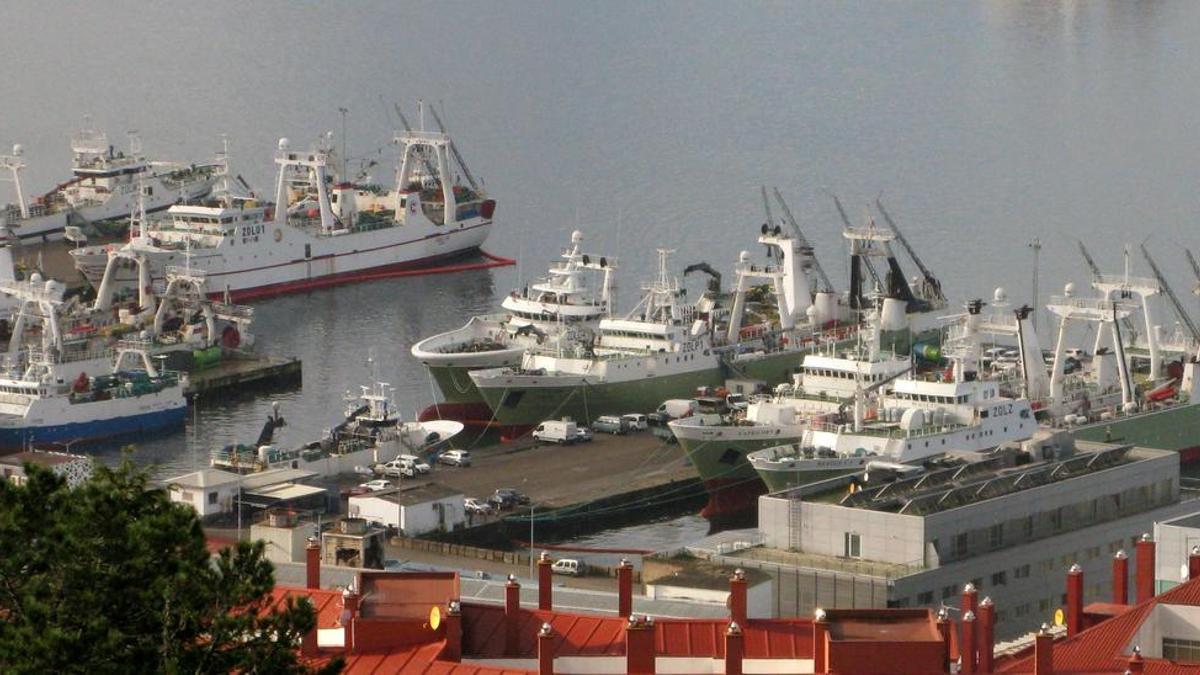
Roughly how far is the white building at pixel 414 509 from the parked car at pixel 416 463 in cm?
370

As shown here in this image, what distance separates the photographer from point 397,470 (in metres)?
50.2

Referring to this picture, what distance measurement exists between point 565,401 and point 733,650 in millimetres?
30440

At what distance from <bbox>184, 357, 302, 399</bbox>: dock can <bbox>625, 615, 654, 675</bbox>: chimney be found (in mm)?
35295

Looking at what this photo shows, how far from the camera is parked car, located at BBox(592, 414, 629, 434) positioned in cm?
5512

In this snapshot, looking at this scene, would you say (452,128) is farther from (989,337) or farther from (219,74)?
(989,337)

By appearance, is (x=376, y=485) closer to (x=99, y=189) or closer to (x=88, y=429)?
(x=88, y=429)

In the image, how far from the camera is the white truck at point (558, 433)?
2127 inches

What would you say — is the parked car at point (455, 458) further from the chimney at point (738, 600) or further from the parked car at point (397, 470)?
the chimney at point (738, 600)

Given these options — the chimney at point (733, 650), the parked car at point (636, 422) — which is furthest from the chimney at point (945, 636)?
the parked car at point (636, 422)

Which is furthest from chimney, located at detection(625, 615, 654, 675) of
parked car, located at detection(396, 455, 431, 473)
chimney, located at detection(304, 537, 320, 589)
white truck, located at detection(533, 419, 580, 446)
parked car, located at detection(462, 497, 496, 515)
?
white truck, located at detection(533, 419, 580, 446)

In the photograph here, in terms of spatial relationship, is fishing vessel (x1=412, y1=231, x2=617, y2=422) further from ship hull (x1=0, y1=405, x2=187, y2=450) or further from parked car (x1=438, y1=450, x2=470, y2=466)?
parked car (x1=438, y1=450, x2=470, y2=466)

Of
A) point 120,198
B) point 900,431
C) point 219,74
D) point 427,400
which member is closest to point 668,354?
point 427,400

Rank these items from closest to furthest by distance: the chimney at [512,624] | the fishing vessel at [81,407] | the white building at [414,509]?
the chimney at [512,624] → the white building at [414,509] → the fishing vessel at [81,407]

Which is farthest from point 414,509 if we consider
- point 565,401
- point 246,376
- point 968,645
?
point 968,645
